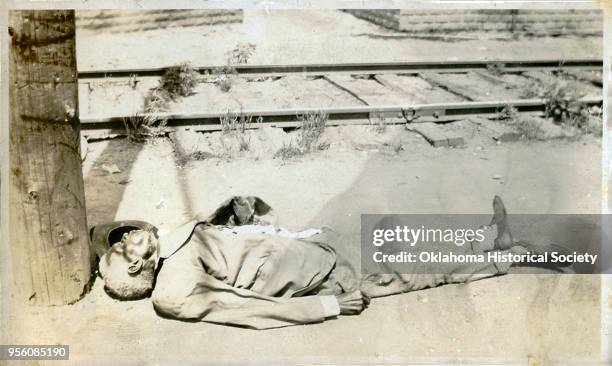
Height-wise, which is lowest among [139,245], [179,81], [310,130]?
[139,245]

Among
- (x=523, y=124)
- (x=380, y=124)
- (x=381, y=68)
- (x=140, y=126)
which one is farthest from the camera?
(x=381, y=68)

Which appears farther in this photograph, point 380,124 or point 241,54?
point 380,124

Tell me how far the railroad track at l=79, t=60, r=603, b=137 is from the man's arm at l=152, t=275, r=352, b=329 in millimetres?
1239

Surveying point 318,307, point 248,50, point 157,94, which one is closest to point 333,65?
point 248,50

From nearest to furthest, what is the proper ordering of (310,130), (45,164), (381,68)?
1. (45,164)
2. (310,130)
3. (381,68)

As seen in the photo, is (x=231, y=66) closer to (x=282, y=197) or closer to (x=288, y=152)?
(x=288, y=152)

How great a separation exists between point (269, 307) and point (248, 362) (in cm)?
35

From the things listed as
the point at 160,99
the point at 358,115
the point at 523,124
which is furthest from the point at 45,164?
the point at 523,124

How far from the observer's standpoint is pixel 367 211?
3873 millimetres

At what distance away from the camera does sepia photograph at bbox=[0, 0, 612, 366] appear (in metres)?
3.47

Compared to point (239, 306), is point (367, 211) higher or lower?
higher

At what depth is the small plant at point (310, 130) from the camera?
429 centimetres

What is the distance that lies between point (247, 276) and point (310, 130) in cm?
125

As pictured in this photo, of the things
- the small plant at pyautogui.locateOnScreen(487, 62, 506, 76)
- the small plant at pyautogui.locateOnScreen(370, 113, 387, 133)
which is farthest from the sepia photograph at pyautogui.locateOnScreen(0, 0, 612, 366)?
the small plant at pyautogui.locateOnScreen(487, 62, 506, 76)
